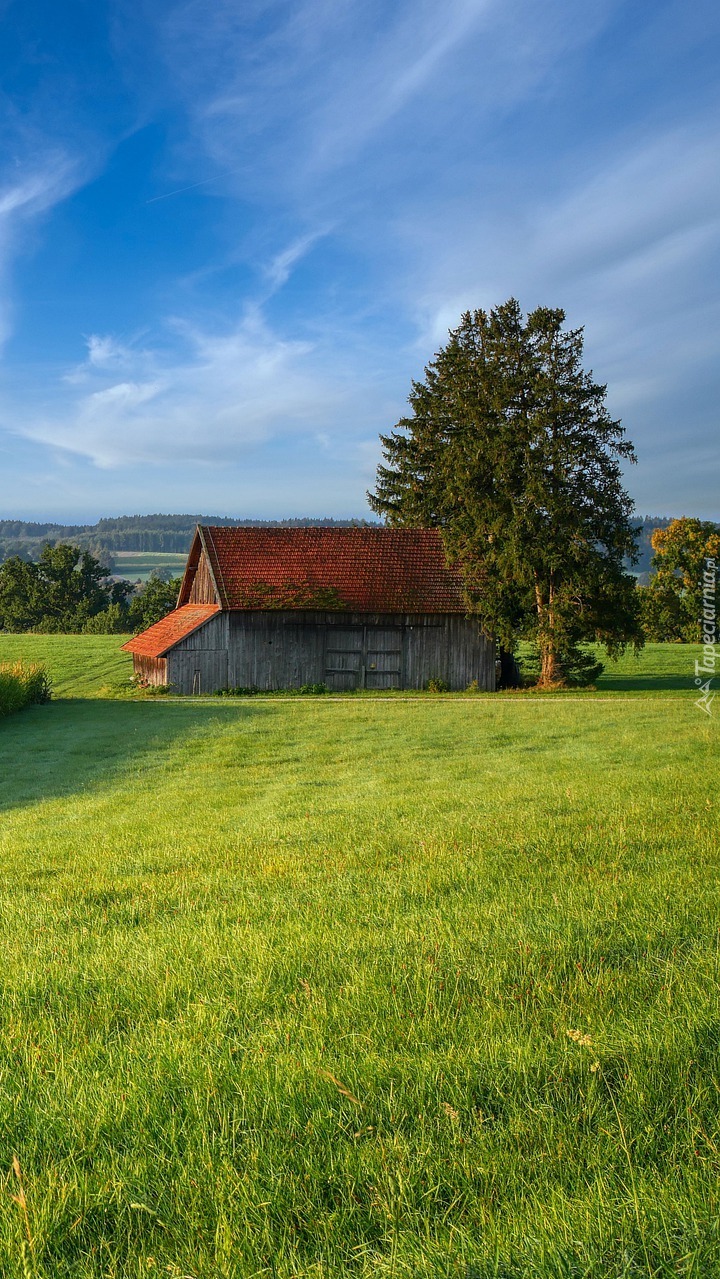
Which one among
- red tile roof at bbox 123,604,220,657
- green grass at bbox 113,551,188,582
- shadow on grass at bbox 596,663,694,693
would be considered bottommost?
shadow on grass at bbox 596,663,694,693

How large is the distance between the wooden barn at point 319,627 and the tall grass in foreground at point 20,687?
6.58 m

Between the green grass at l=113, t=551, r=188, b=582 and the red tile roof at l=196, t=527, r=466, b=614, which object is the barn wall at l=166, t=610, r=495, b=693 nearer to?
the red tile roof at l=196, t=527, r=466, b=614

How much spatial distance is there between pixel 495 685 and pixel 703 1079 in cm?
3523

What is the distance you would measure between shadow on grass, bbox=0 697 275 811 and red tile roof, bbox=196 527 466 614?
33.6ft

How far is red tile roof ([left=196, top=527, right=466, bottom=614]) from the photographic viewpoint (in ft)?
120

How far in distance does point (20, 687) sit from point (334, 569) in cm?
1628

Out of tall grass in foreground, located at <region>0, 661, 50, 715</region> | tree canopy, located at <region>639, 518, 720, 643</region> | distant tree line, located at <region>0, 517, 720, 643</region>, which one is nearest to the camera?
tall grass in foreground, located at <region>0, 661, 50, 715</region>

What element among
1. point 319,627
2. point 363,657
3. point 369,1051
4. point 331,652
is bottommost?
point 369,1051

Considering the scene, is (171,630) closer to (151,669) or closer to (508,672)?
(151,669)

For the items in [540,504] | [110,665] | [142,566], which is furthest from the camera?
[142,566]

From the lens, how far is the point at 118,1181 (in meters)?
2.43

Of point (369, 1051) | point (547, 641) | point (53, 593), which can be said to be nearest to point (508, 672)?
point (547, 641)

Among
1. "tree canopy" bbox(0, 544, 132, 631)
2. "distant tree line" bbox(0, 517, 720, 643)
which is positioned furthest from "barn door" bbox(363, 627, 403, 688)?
"tree canopy" bbox(0, 544, 132, 631)

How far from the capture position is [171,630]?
124 feet
